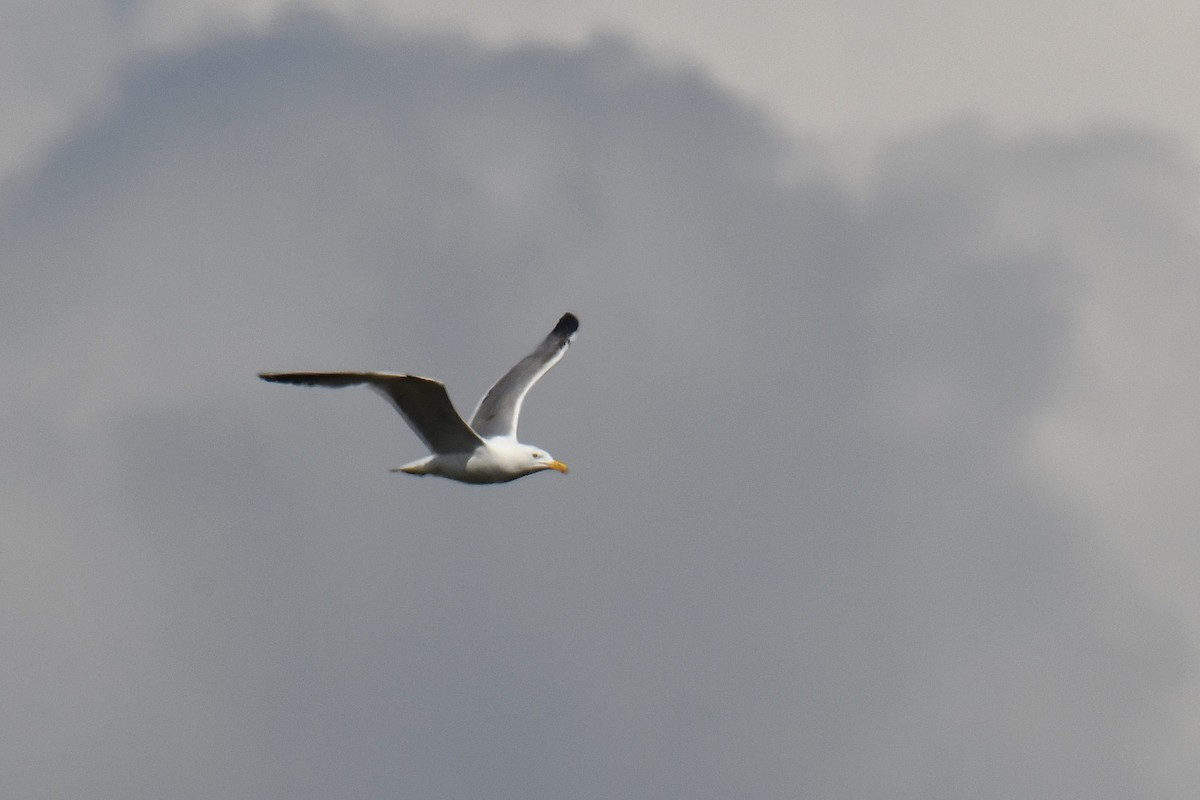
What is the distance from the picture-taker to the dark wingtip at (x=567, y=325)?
31609 mm

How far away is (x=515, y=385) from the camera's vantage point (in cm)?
2941

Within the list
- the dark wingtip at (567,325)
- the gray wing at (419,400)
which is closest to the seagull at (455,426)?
the gray wing at (419,400)

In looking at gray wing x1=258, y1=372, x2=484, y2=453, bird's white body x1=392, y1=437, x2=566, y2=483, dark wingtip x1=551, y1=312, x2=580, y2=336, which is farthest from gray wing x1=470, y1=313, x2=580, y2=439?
gray wing x1=258, y1=372, x2=484, y2=453

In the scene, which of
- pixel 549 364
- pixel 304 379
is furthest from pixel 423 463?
pixel 549 364

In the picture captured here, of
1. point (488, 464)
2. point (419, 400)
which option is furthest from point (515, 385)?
point (419, 400)

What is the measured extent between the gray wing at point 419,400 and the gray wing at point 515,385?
2514 mm

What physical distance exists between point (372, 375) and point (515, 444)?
14.2ft

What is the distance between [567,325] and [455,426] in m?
7.76

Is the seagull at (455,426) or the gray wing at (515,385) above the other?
the gray wing at (515,385)

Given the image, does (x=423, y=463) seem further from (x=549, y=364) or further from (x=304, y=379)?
(x=549, y=364)

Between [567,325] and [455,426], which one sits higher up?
[567,325]

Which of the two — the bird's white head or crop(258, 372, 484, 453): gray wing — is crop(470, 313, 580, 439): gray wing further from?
crop(258, 372, 484, 453): gray wing

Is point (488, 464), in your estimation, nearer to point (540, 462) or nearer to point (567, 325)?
point (540, 462)

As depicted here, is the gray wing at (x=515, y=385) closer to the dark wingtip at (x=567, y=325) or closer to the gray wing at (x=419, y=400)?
the dark wingtip at (x=567, y=325)
